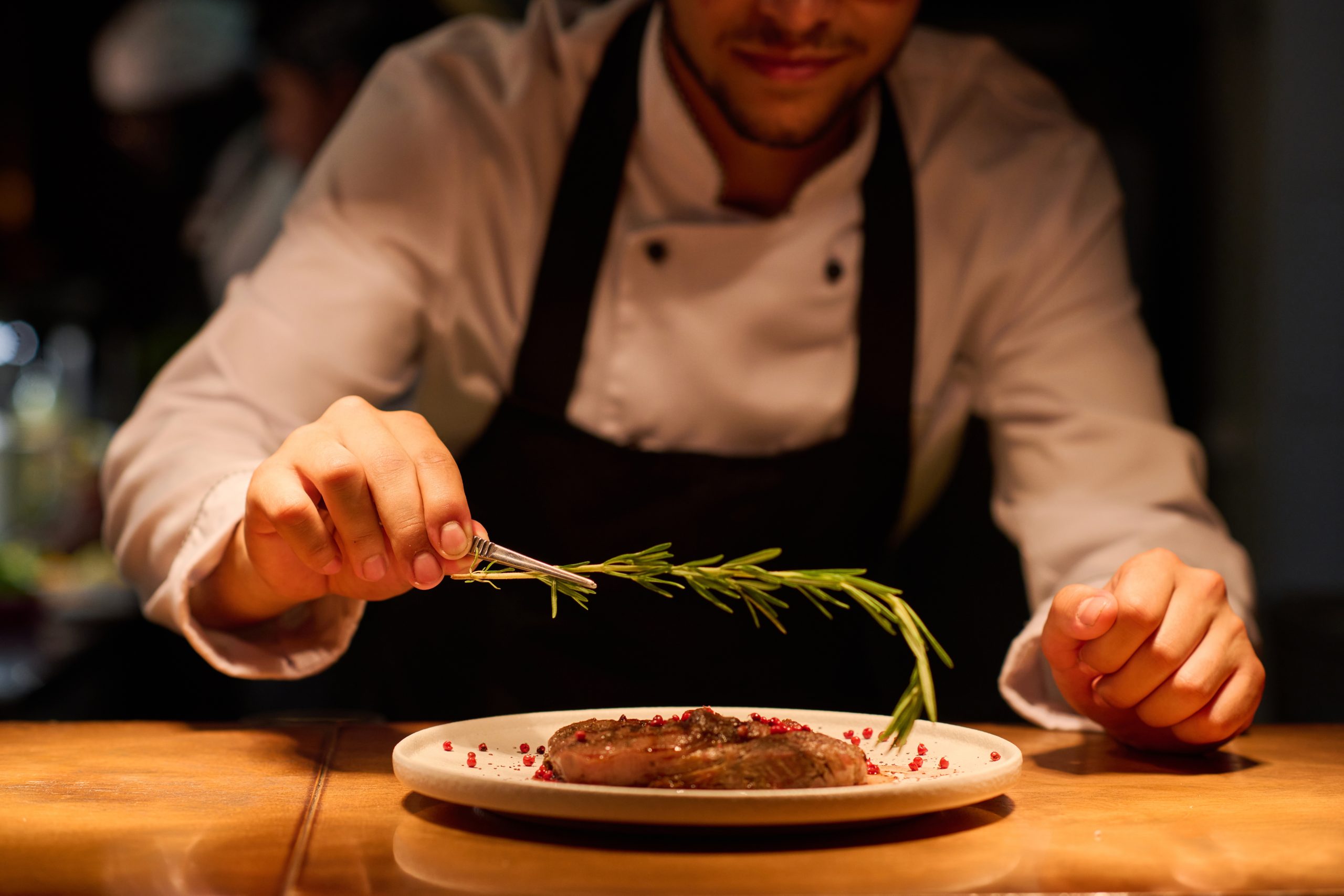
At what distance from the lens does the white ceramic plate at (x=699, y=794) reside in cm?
94

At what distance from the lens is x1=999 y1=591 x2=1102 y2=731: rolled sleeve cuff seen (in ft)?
5.36

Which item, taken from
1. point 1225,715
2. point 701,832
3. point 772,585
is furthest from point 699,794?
point 1225,715

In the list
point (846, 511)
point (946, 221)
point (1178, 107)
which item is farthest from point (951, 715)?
point (1178, 107)

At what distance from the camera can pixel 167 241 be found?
5758mm

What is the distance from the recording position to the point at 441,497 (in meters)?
1.20

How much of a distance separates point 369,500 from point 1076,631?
719 mm

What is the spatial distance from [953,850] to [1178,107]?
3523 mm

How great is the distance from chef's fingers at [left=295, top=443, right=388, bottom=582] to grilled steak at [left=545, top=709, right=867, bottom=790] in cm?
28

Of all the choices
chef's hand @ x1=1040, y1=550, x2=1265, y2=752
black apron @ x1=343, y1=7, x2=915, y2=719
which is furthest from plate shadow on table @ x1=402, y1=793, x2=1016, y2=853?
black apron @ x1=343, y1=7, x2=915, y2=719

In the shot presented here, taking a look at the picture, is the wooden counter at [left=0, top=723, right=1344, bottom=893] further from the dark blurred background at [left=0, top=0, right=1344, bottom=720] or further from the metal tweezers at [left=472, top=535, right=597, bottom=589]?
the dark blurred background at [left=0, top=0, right=1344, bottom=720]

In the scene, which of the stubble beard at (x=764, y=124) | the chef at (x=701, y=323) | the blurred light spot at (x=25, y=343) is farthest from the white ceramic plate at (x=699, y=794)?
the blurred light spot at (x=25, y=343)

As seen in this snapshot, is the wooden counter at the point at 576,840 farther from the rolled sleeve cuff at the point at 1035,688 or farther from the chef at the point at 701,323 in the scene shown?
the chef at the point at 701,323

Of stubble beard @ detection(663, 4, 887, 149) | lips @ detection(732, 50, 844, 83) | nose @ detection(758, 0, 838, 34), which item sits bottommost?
stubble beard @ detection(663, 4, 887, 149)

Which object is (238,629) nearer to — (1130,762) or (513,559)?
(513,559)
